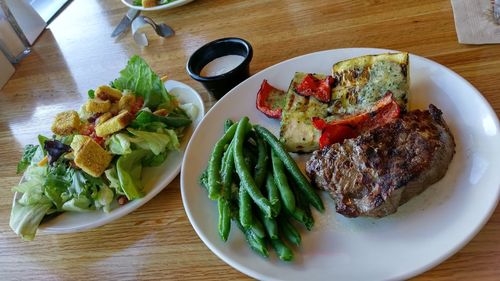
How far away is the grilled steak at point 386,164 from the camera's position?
146 centimetres

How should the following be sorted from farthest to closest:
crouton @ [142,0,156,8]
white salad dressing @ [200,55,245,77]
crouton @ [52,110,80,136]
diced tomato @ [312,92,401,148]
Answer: crouton @ [142,0,156,8] < white salad dressing @ [200,55,245,77] < crouton @ [52,110,80,136] < diced tomato @ [312,92,401,148]

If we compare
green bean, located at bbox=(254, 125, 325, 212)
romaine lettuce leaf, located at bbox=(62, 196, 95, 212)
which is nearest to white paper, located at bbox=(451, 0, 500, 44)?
green bean, located at bbox=(254, 125, 325, 212)

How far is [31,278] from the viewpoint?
1.96 meters

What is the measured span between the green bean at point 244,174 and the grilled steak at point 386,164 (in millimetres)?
227

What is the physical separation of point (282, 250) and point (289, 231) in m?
0.09

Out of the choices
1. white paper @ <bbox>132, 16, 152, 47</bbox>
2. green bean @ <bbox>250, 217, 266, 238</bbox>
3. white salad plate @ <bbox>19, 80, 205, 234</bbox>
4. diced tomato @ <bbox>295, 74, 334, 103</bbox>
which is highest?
white paper @ <bbox>132, 16, 152, 47</bbox>

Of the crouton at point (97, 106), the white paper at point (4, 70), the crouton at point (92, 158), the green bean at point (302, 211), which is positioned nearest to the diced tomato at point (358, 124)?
the green bean at point (302, 211)

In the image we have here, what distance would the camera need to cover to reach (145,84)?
235cm

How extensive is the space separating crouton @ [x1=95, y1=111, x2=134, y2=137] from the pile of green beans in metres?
0.49

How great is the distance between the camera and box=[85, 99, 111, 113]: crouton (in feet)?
7.19

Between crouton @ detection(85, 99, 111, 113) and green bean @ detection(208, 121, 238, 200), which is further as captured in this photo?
crouton @ detection(85, 99, 111, 113)

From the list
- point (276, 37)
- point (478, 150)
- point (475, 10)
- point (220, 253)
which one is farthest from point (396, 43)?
point (220, 253)

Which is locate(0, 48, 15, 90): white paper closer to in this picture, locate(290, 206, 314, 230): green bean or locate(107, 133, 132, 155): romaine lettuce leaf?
locate(107, 133, 132, 155): romaine lettuce leaf

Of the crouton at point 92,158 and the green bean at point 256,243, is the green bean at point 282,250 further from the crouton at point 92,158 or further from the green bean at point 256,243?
the crouton at point 92,158
